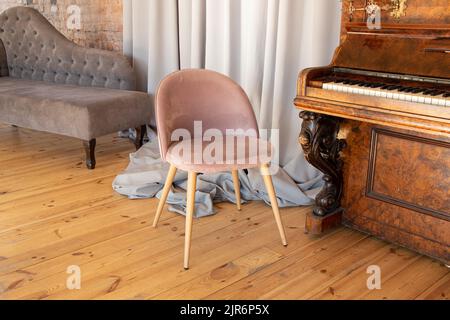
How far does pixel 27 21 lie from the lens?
4.34 meters

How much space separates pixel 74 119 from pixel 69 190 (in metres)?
0.56

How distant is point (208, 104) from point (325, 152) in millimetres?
592

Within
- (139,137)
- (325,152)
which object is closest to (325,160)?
(325,152)

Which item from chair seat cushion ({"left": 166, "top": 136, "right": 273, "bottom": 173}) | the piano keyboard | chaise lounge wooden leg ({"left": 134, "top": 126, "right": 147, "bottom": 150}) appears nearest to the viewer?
the piano keyboard

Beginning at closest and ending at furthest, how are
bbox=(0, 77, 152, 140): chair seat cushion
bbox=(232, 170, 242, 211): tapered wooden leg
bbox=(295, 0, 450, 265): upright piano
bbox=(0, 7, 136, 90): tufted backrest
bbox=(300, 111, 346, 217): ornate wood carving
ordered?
bbox=(295, 0, 450, 265): upright piano
bbox=(300, 111, 346, 217): ornate wood carving
bbox=(232, 170, 242, 211): tapered wooden leg
bbox=(0, 77, 152, 140): chair seat cushion
bbox=(0, 7, 136, 90): tufted backrest

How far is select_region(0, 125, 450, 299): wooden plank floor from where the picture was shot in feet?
6.31

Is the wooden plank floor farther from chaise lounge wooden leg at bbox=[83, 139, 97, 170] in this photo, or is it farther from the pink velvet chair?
chaise lounge wooden leg at bbox=[83, 139, 97, 170]

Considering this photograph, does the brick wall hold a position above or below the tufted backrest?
above

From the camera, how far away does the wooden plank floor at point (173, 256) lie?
1925mm

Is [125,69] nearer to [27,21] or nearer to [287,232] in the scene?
[27,21]

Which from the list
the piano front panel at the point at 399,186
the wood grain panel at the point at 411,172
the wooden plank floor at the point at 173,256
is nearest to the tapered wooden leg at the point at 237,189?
the wooden plank floor at the point at 173,256

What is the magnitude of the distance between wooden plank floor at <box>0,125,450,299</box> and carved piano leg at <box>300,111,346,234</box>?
0.25ft

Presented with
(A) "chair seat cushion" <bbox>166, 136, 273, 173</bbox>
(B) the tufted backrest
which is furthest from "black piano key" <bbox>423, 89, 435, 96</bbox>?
(B) the tufted backrest
